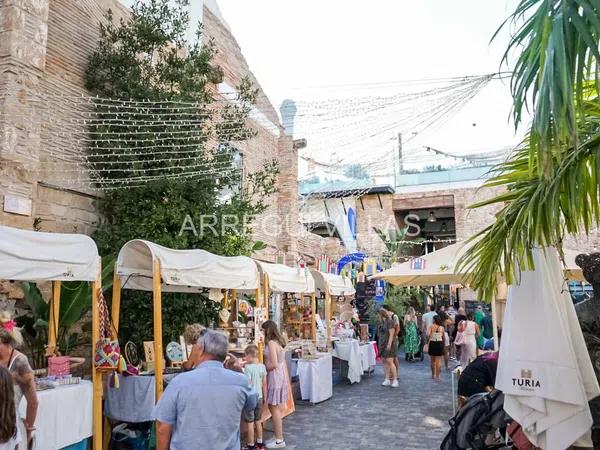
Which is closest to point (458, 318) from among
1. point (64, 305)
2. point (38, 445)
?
point (64, 305)

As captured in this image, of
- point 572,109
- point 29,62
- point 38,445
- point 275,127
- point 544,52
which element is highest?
point 275,127

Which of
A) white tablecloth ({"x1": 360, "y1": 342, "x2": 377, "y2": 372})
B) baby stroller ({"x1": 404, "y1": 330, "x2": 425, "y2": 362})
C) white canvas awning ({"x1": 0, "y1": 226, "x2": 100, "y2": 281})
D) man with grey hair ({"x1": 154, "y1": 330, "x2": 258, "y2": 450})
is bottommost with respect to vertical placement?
baby stroller ({"x1": 404, "y1": 330, "x2": 425, "y2": 362})

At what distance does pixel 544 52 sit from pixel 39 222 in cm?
765

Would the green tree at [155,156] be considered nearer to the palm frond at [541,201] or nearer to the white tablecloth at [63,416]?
the white tablecloth at [63,416]

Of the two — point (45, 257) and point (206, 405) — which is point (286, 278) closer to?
point (45, 257)

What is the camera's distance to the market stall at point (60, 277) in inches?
187

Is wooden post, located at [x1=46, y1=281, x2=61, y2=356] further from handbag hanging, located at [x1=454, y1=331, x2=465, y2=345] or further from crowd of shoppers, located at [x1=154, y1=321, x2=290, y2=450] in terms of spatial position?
handbag hanging, located at [x1=454, y1=331, x2=465, y2=345]

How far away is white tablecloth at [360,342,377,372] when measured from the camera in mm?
12945

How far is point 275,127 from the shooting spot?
1608 centimetres

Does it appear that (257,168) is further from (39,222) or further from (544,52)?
(544,52)

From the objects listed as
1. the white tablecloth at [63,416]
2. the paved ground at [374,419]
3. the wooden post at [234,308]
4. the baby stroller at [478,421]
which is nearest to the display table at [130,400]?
the white tablecloth at [63,416]

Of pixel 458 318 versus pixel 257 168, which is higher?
pixel 257 168

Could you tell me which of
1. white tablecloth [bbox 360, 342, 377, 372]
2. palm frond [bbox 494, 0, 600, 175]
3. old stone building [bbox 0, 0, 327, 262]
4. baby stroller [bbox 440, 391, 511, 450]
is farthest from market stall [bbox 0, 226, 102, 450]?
white tablecloth [bbox 360, 342, 377, 372]

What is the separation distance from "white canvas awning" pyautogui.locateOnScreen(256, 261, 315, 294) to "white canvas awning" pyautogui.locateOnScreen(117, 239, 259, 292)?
134 cm
